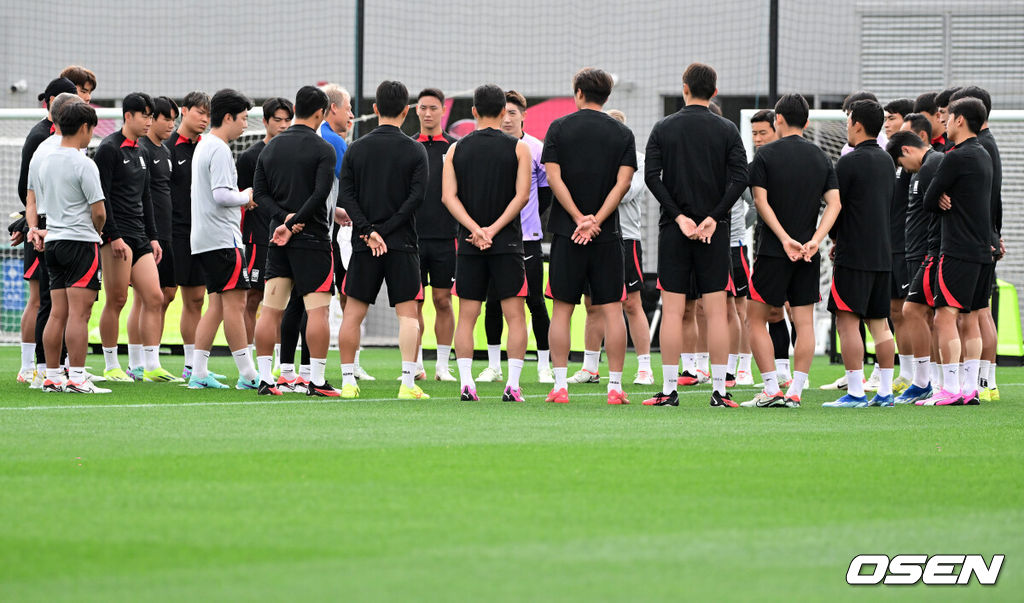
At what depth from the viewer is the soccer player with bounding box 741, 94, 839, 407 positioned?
30.3 ft

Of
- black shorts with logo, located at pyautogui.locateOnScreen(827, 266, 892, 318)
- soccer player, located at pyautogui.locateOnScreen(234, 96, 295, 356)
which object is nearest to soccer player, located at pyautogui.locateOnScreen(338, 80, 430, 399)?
soccer player, located at pyautogui.locateOnScreen(234, 96, 295, 356)

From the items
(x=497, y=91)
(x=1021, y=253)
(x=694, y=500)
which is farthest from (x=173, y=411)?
(x=1021, y=253)

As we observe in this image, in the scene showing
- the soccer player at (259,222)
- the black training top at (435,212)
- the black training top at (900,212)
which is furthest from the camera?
the black training top at (435,212)

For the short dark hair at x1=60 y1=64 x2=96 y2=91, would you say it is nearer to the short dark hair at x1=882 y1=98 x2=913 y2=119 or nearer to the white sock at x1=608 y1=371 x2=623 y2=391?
the white sock at x1=608 y1=371 x2=623 y2=391

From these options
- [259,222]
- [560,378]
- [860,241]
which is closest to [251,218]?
[259,222]

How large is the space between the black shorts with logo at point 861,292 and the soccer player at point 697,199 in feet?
2.84

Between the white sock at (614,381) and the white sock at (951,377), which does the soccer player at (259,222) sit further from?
the white sock at (951,377)

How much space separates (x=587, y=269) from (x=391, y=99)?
1683 mm

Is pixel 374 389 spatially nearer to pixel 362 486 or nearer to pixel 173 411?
pixel 173 411

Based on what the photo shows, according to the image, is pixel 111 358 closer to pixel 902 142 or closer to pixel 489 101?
pixel 489 101

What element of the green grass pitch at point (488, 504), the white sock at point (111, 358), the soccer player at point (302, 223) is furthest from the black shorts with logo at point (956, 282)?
the white sock at point (111, 358)

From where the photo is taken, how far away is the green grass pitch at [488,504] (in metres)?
3.82

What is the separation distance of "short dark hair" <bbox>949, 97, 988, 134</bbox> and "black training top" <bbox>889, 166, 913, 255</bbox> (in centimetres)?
114

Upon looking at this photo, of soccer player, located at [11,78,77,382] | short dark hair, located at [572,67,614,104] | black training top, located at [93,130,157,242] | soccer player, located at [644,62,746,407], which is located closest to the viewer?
soccer player, located at [644,62,746,407]
